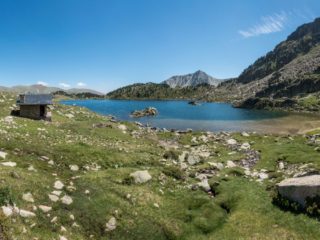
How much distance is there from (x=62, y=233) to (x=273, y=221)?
13.7 meters

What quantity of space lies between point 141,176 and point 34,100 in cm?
3019

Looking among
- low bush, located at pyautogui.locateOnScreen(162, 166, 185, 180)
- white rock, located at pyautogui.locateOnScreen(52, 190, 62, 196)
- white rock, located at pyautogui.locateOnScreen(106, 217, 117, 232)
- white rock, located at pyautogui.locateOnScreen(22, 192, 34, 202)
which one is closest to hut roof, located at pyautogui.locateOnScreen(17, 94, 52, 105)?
low bush, located at pyautogui.locateOnScreen(162, 166, 185, 180)

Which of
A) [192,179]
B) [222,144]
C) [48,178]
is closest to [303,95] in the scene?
[222,144]

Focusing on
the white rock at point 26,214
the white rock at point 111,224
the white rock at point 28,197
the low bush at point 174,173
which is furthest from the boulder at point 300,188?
the white rock at point 28,197

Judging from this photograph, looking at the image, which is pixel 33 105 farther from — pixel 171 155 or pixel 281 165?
pixel 281 165

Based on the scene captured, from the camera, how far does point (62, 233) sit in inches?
405

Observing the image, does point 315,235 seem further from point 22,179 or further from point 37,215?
point 22,179

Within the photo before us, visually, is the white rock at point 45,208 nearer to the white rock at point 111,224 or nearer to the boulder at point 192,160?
the white rock at point 111,224

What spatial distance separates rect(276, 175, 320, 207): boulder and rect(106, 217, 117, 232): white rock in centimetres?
1322

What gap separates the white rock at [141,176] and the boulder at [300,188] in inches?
457

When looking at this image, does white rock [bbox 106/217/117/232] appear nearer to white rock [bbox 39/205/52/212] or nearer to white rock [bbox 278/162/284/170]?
white rock [bbox 39/205/52/212]

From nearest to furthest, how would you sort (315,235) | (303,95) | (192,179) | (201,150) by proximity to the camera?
(315,235) → (192,179) → (201,150) → (303,95)

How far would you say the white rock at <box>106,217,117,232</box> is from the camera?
1225cm

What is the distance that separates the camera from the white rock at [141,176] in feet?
62.3
